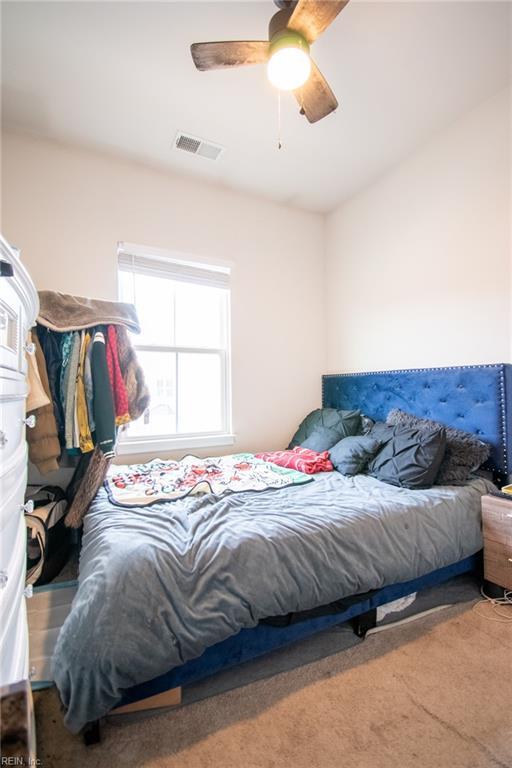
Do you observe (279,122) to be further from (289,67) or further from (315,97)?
(289,67)

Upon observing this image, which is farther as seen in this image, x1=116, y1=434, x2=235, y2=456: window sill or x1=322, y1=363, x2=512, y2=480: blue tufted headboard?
x1=116, y1=434, x2=235, y2=456: window sill

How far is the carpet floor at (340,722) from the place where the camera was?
1056mm

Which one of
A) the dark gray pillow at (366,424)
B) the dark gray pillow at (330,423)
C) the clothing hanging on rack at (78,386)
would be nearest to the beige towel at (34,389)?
the clothing hanging on rack at (78,386)

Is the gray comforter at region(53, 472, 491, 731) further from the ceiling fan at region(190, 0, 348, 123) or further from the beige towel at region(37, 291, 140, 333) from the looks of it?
the ceiling fan at region(190, 0, 348, 123)

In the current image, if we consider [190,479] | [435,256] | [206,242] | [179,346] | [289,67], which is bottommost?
[190,479]

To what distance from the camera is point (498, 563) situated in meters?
1.77

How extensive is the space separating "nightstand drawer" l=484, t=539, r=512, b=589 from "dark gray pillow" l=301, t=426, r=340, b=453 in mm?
1190

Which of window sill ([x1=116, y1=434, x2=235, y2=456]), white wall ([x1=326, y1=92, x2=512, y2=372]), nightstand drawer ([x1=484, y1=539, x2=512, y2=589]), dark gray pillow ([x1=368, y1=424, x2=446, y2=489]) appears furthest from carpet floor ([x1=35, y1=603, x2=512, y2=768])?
white wall ([x1=326, y1=92, x2=512, y2=372])

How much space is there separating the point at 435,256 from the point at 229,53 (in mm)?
1867

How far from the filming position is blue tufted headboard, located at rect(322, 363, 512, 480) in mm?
2072

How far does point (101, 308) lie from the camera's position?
1874 millimetres

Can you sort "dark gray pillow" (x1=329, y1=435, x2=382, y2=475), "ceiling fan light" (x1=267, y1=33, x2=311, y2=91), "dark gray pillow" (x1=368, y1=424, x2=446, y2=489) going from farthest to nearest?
"dark gray pillow" (x1=329, y1=435, x2=382, y2=475) < "dark gray pillow" (x1=368, y1=424, x2=446, y2=489) < "ceiling fan light" (x1=267, y1=33, x2=311, y2=91)

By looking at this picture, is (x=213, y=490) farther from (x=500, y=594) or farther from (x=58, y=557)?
(x=500, y=594)

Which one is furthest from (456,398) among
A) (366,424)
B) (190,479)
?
(190,479)
